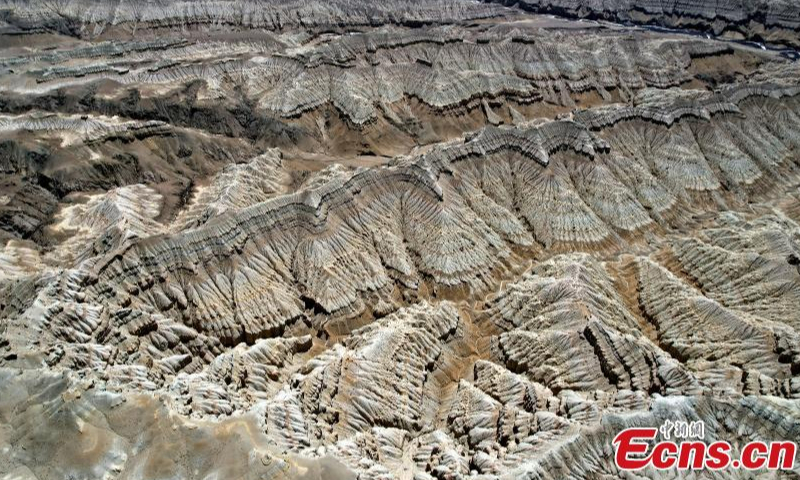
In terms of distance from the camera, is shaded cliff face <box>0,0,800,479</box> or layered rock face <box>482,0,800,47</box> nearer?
shaded cliff face <box>0,0,800,479</box>

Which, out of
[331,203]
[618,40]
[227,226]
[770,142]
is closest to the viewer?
[227,226]

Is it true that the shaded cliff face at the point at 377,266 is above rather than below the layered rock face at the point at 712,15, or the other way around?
below

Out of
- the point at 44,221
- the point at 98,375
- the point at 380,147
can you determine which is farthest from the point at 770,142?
the point at 44,221

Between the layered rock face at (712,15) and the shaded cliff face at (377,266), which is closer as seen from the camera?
the shaded cliff face at (377,266)

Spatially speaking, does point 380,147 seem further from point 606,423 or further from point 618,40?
point 606,423

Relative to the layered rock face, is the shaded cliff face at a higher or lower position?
lower

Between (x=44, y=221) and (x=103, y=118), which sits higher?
(x=103, y=118)

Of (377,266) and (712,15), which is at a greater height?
(712,15)

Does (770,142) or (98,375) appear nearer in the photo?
(98,375)
